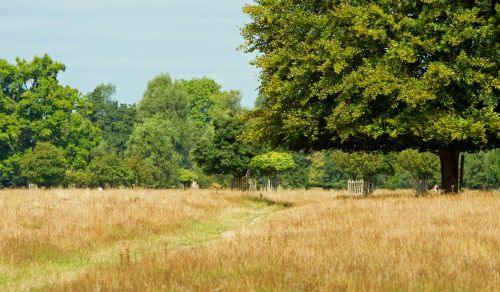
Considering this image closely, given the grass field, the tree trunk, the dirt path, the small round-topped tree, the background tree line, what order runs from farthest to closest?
the background tree line
the small round-topped tree
the tree trunk
the dirt path
the grass field

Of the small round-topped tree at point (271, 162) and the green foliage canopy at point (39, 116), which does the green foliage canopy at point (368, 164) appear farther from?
the green foliage canopy at point (39, 116)

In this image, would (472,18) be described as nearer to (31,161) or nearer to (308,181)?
(31,161)

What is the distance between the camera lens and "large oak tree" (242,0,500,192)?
85.8 ft

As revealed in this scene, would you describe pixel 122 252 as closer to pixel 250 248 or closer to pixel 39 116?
pixel 250 248

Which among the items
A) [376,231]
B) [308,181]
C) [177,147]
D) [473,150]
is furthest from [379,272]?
[177,147]

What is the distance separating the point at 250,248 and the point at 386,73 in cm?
1580

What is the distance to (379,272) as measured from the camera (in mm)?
9555

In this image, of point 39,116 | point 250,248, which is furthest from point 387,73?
point 39,116

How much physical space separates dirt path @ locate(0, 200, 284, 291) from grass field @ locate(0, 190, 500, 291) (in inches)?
1.4

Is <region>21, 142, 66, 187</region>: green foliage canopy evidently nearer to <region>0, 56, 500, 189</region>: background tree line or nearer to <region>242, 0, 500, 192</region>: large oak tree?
<region>0, 56, 500, 189</region>: background tree line

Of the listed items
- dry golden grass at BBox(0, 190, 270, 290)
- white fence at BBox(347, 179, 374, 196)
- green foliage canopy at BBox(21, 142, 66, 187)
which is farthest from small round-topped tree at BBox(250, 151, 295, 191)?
green foliage canopy at BBox(21, 142, 66, 187)

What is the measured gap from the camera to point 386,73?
26391 millimetres

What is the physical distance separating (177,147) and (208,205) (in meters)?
84.5

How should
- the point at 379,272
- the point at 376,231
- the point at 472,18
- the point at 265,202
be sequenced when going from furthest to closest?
1. the point at 265,202
2. the point at 472,18
3. the point at 376,231
4. the point at 379,272
